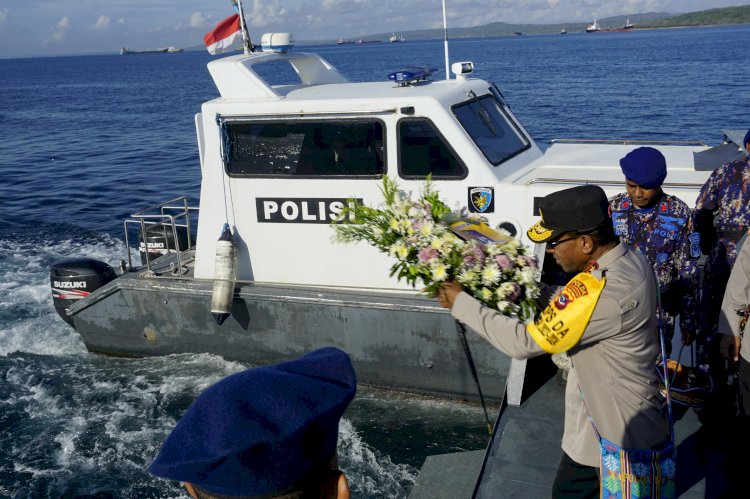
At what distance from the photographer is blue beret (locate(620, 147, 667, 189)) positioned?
4.02 m

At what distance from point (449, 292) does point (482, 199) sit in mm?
3279

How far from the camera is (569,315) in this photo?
2.47 m

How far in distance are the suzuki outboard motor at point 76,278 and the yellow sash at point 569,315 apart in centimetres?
648

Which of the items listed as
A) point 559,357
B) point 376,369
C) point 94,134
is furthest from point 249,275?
point 94,134

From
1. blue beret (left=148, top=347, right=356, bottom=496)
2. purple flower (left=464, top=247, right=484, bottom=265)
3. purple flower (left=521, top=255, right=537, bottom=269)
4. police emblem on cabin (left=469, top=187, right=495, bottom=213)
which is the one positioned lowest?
police emblem on cabin (left=469, top=187, right=495, bottom=213)

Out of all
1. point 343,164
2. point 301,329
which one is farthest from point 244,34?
point 301,329

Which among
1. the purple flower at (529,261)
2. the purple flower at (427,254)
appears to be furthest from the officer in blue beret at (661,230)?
the purple flower at (427,254)

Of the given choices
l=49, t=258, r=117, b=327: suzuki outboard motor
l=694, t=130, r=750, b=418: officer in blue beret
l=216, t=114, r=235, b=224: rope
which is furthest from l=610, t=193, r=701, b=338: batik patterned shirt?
l=49, t=258, r=117, b=327: suzuki outboard motor

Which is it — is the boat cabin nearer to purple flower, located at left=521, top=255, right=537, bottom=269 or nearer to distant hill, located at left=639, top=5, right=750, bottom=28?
purple flower, located at left=521, top=255, right=537, bottom=269

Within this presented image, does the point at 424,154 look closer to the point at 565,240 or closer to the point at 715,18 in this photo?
the point at 565,240

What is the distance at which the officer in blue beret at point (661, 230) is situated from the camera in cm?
413

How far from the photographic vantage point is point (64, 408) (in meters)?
7.36

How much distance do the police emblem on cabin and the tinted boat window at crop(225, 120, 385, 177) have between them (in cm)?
84

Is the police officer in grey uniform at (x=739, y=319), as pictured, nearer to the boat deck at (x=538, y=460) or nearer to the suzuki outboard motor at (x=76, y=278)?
the boat deck at (x=538, y=460)
